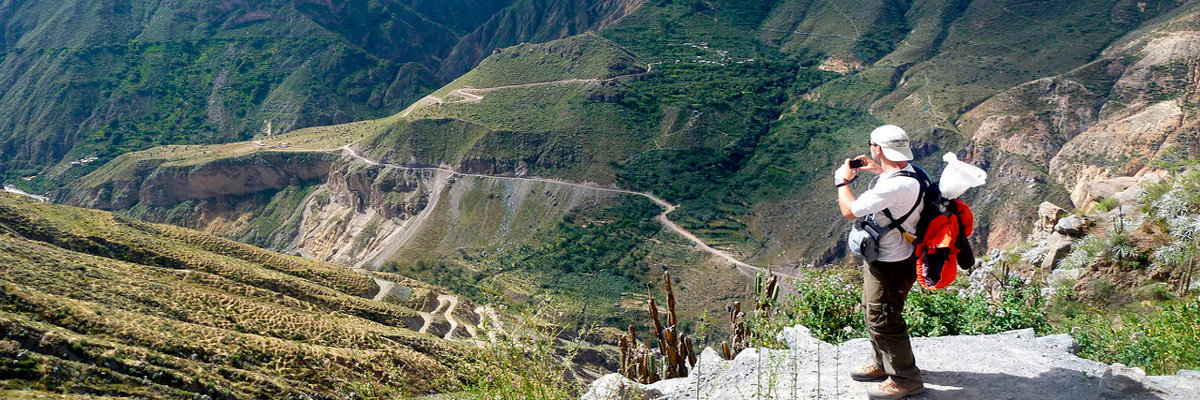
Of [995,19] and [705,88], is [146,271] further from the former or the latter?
[995,19]

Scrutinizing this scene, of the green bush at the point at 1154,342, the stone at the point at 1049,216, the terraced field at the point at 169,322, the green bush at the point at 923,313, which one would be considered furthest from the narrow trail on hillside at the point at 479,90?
the green bush at the point at 1154,342

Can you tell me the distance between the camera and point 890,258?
503 centimetres

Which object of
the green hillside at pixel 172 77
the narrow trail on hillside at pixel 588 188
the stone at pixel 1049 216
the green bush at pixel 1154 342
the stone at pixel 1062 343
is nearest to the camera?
the green bush at pixel 1154 342

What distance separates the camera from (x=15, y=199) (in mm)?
29531

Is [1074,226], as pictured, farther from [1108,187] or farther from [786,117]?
[786,117]

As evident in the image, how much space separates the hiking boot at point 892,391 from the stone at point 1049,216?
39.6 ft

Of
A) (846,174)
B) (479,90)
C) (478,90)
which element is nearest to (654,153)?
(479,90)

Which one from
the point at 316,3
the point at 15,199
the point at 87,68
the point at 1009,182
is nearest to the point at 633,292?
the point at 1009,182

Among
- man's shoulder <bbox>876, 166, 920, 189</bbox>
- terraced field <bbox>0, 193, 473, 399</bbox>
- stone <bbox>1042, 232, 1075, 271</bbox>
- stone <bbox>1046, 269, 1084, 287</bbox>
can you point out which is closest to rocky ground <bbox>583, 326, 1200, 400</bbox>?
man's shoulder <bbox>876, 166, 920, 189</bbox>

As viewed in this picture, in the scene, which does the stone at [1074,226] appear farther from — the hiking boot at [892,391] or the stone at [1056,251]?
the hiking boot at [892,391]

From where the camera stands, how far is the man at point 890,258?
4.82 meters

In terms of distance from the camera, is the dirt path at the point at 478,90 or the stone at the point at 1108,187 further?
the dirt path at the point at 478,90

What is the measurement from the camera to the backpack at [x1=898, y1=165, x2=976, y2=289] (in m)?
4.92

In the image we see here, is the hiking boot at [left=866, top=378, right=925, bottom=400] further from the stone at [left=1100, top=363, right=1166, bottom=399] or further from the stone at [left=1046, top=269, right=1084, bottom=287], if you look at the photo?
the stone at [left=1046, top=269, right=1084, bottom=287]
